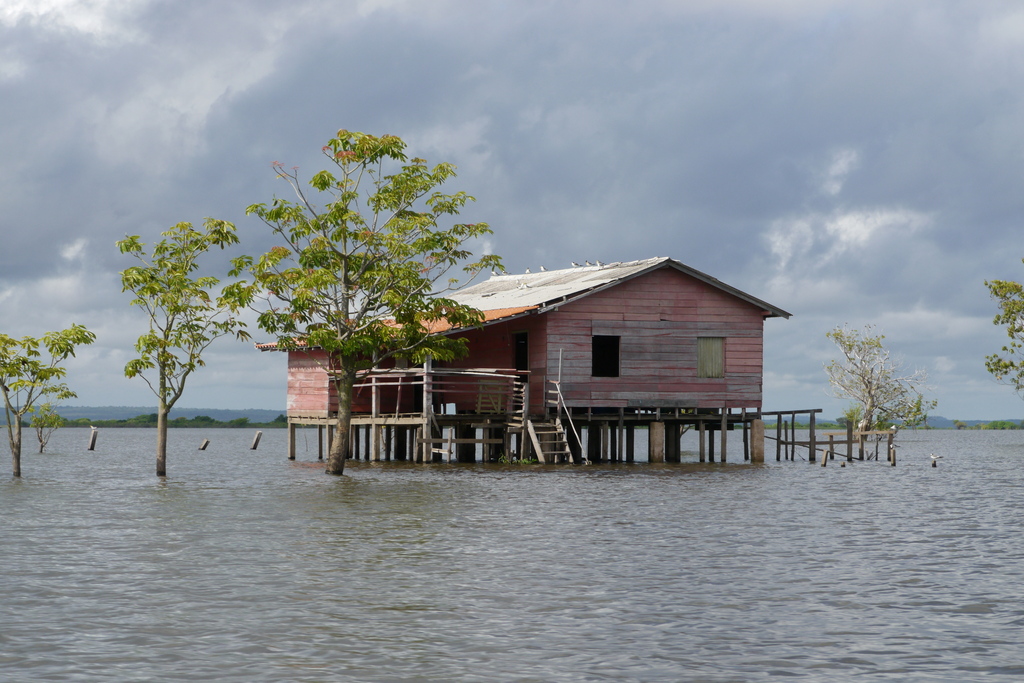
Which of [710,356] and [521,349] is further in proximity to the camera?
[521,349]

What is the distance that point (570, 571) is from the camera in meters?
17.6

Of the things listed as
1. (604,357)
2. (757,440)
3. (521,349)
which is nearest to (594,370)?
(604,357)

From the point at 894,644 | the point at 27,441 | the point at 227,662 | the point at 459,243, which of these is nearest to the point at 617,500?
the point at 459,243

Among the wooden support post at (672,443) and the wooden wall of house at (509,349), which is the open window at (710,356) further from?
the wooden wall of house at (509,349)

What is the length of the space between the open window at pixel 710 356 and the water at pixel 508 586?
12.6m

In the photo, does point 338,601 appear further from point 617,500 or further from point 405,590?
point 617,500

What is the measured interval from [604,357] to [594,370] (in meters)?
0.67

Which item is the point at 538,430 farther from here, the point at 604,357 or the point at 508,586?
the point at 508,586

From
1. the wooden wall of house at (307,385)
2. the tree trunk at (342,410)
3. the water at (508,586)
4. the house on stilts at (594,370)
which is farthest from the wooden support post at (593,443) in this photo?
the water at (508,586)

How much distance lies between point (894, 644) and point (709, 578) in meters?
4.46

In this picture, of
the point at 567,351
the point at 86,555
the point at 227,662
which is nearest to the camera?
the point at 227,662

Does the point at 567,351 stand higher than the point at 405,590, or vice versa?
the point at 567,351

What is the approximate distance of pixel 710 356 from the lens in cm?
4319

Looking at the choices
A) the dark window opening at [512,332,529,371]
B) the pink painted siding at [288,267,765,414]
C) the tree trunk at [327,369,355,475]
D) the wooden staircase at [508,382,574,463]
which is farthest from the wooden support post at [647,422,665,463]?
the tree trunk at [327,369,355,475]
